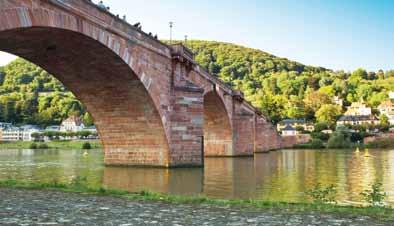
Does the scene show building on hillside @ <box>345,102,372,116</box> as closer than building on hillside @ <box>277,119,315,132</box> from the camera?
No

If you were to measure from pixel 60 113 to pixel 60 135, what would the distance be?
3108cm

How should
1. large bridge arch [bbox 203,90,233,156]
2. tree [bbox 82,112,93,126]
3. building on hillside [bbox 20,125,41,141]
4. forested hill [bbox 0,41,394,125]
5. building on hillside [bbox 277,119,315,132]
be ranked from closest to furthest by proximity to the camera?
1. large bridge arch [bbox 203,90,233,156]
2. building on hillside [bbox 277,119,315,132]
3. building on hillside [bbox 20,125,41,141]
4. forested hill [bbox 0,41,394,125]
5. tree [bbox 82,112,93,126]

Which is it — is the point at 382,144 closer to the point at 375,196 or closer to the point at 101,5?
the point at 101,5

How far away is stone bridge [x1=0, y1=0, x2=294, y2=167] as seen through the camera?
20.5m

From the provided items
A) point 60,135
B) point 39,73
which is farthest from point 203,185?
point 39,73

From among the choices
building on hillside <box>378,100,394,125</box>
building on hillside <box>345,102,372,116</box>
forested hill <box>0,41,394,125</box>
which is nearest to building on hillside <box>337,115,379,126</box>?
forested hill <box>0,41,394,125</box>

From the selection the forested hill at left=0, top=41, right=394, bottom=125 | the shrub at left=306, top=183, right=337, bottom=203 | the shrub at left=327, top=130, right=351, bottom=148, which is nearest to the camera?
the shrub at left=306, top=183, right=337, bottom=203

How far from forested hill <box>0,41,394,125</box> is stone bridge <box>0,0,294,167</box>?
2793 inches

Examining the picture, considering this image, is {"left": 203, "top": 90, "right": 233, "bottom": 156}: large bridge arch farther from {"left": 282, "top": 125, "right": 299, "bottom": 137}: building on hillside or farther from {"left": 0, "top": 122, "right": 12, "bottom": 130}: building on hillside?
{"left": 0, "top": 122, "right": 12, "bottom": 130}: building on hillside

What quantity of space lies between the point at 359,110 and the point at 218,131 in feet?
318

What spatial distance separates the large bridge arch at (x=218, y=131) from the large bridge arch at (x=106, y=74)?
18114 mm

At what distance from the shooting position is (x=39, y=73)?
504 feet

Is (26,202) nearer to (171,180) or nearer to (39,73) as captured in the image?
(171,180)

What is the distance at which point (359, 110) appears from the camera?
136 m
